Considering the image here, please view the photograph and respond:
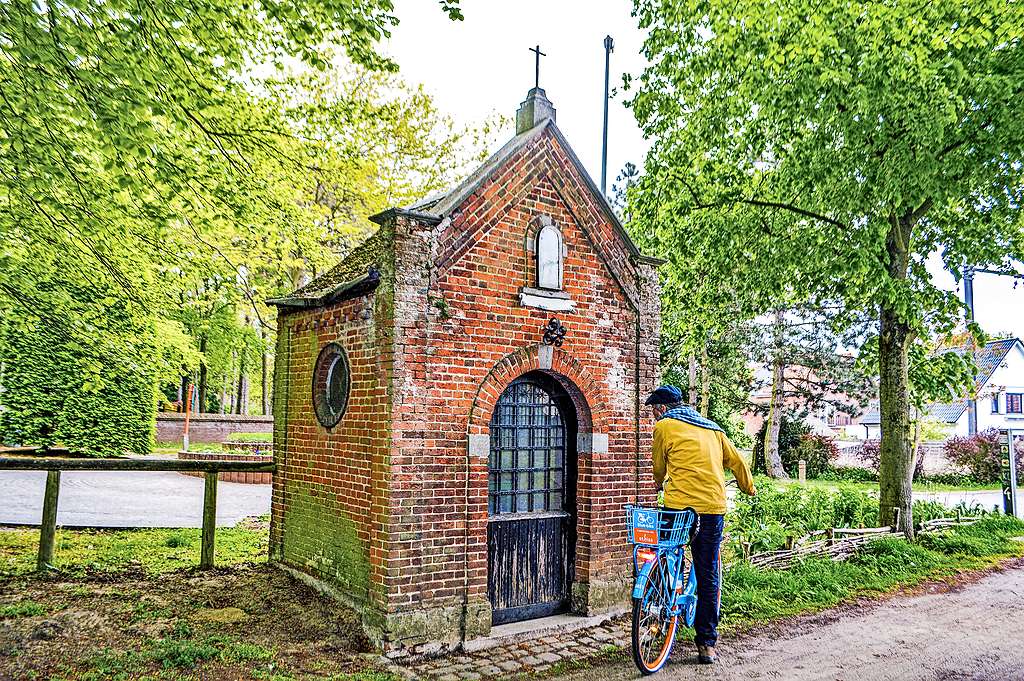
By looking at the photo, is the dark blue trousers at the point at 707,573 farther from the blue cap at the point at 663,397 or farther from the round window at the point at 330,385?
the round window at the point at 330,385

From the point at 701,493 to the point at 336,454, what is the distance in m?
3.86

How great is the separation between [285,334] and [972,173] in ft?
33.6

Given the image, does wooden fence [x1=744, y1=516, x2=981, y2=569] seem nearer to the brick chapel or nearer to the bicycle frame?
the brick chapel

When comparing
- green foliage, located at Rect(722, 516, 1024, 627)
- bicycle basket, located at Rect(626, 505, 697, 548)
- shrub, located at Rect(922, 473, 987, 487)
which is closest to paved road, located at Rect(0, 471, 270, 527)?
green foliage, located at Rect(722, 516, 1024, 627)

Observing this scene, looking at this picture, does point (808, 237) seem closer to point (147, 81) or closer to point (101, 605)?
point (147, 81)

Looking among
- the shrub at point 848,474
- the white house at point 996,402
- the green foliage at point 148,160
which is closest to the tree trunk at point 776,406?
the shrub at point 848,474

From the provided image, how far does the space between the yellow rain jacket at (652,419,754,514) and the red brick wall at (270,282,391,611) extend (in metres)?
2.61

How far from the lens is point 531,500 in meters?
7.99

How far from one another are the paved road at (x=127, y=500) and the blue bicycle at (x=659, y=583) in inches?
373

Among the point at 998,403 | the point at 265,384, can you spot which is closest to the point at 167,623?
the point at 265,384

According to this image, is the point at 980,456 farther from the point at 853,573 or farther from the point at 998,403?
the point at 853,573

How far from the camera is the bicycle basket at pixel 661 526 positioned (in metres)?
6.36

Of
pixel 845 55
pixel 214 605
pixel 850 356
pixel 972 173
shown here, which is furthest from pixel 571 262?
pixel 850 356

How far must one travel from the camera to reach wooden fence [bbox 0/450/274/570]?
9.02 meters
